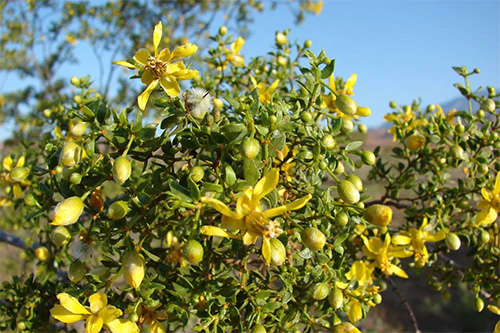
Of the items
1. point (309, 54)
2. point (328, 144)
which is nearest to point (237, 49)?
point (309, 54)

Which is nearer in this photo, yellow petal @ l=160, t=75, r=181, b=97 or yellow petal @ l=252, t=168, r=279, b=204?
yellow petal @ l=252, t=168, r=279, b=204

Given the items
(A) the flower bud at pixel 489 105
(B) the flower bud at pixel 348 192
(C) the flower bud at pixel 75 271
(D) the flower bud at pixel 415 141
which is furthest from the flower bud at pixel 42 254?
(A) the flower bud at pixel 489 105

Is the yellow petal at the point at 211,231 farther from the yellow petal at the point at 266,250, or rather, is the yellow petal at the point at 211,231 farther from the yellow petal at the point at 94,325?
the yellow petal at the point at 94,325

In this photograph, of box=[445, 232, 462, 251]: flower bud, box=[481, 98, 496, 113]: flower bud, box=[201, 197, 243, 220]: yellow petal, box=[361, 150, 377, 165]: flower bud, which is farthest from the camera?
box=[481, 98, 496, 113]: flower bud

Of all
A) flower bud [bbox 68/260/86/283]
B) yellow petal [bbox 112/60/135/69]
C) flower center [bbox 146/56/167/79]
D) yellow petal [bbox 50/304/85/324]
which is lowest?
yellow petal [bbox 50/304/85/324]

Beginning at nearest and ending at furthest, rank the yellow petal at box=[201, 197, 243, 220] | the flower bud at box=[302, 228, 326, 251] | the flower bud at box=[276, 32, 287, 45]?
the yellow petal at box=[201, 197, 243, 220] < the flower bud at box=[302, 228, 326, 251] < the flower bud at box=[276, 32, 287, 45]

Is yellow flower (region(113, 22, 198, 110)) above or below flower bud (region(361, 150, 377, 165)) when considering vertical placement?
below

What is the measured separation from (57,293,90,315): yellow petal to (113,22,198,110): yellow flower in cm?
42

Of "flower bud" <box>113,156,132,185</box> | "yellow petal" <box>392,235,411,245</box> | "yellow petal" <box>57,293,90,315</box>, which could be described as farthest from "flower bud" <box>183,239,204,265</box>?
"yellow petal" <box>392,235,411,245</box>

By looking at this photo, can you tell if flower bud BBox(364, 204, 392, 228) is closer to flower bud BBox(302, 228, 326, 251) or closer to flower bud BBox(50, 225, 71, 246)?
flower bud BBox(302, 228, 326, 251)

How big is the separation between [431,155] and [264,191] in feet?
2.90

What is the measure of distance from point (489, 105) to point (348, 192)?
0.74m

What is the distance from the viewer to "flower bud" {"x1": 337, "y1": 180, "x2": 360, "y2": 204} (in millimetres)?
841

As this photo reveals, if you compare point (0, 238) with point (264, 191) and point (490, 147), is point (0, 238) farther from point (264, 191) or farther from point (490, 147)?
point (490, 147)
